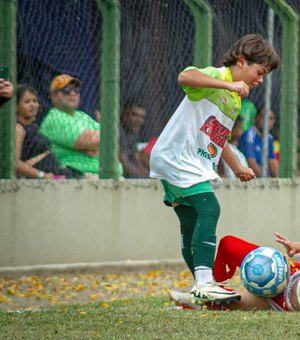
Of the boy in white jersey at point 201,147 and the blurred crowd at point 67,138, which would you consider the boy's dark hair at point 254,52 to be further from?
the blurred crowd at point 67,138

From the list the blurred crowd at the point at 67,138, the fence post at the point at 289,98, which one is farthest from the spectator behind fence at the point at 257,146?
the blurred crowd at the point at 67,138

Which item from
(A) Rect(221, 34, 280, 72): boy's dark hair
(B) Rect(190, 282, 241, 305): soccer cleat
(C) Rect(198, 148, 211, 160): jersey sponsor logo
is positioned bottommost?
(B) Rect(190, 282, 241, 305): soccer cleat

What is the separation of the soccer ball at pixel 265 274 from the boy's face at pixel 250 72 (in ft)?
4.02

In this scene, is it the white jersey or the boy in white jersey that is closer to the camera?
the boy in white jersey

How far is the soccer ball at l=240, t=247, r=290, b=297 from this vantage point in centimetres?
708

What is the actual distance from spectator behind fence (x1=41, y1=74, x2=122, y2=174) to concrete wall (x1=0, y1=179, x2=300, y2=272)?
257 mm

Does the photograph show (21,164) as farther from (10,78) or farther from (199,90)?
(199,90)

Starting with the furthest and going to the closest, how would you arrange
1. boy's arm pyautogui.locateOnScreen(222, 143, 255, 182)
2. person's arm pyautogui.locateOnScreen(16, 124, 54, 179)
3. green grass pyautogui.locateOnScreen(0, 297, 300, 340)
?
person's arm pyautogui.locateOnScreen(16, 124, 54, 179) < boy's arm pyautogui.locateOnScreen(222, 143, 255, 182) < green grass pyautogui.locateOnScreen(0, 297, 300, 340)

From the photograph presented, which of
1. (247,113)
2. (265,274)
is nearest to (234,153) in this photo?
(247,113)

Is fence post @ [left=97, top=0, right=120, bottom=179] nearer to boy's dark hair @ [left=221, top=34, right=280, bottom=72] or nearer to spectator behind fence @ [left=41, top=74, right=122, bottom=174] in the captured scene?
spectator behind fence @ [left=41, top=74, right=122, bottom=174]

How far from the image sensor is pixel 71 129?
10039 millimetres

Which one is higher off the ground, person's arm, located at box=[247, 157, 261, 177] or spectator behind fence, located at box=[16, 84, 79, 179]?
spectator behind fence, located at box=[16, 84, 79, 179]

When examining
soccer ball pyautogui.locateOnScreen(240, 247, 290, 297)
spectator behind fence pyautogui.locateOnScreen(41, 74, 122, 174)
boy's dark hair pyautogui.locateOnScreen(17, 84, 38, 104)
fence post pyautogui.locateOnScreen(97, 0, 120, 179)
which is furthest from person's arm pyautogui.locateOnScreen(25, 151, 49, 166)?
soccer ball pyautogui.locateOnScreen(240, 247, 290, 297)

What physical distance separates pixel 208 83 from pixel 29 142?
3025 millimetres
